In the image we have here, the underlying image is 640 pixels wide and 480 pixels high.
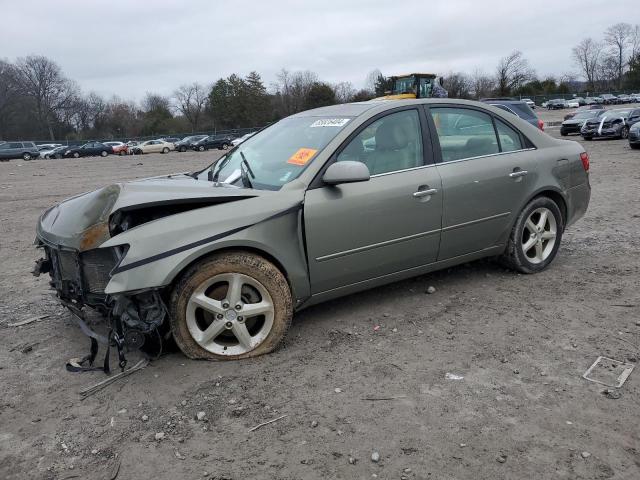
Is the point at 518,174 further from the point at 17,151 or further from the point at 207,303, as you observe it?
the point at 17,151

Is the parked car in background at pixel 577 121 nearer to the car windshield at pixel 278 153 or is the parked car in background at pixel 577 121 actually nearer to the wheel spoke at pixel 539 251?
the wheel spoke at pixel 539 251

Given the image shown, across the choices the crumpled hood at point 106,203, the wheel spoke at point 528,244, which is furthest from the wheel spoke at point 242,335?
the wheel spoke at point 528,244

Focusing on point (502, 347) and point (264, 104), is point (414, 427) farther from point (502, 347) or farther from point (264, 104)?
point (264, 104)

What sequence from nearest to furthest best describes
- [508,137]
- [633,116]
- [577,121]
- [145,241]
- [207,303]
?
[145,241] < [207,303] < [508,137] < [633,116] < [577,121]

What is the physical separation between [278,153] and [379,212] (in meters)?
0.93

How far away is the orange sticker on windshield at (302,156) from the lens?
384 cm

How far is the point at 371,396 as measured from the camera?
302cm

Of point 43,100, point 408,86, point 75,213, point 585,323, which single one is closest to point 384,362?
point 585,323

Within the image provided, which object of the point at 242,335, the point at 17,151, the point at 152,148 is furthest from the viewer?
the point at 152,148

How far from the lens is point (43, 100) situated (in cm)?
8000

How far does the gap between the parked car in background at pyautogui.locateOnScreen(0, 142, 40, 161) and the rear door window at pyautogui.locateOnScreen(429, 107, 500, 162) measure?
1747 inches

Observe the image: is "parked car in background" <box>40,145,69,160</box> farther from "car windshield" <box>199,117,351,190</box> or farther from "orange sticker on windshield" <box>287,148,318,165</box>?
"orange sticker on windshield" <box>287,148,318,165</box>

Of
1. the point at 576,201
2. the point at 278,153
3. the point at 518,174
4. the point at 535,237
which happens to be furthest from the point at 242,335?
the point at 576,201

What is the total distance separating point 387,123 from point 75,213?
2347 millimetres
